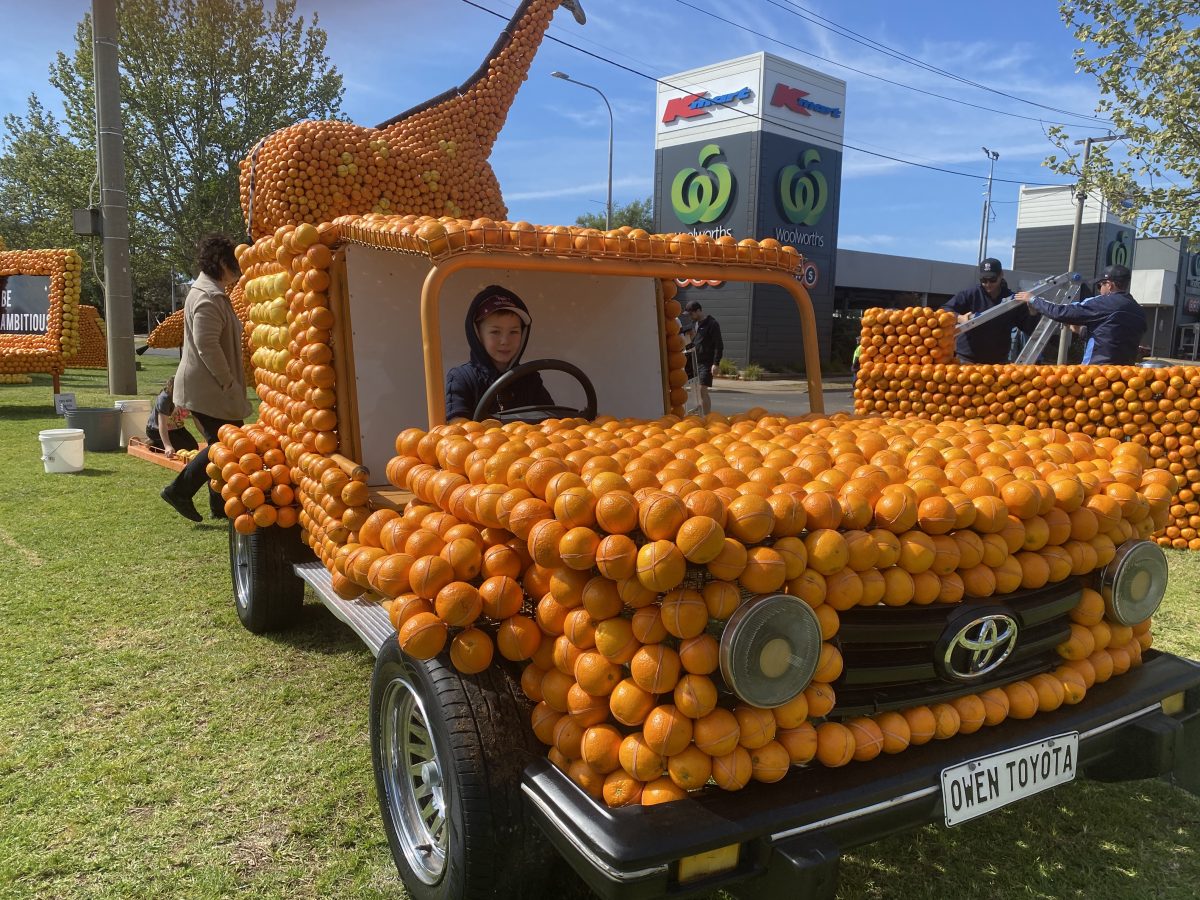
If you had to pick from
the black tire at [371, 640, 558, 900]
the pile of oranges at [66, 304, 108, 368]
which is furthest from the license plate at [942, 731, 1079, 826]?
the pile of oranges at [66, 304, 108, 368]

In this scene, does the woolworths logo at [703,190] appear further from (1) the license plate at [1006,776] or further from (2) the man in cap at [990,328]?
(1) the license plate at [1006,776]

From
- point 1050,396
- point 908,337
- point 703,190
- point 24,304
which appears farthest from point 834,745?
point 703,190

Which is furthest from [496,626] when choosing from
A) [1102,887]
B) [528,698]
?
[1102,887]

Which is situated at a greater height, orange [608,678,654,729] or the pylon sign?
the pylon sign

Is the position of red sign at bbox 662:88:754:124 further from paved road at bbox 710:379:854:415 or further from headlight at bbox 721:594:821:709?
headlight at bbox 721:594:821:709

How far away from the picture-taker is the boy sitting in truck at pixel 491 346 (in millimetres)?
3311

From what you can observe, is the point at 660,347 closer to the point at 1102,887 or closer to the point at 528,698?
the point at 528,698

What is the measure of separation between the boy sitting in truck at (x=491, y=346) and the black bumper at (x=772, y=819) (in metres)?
1.75

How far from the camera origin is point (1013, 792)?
199cm

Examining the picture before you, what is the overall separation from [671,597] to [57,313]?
1391 cm

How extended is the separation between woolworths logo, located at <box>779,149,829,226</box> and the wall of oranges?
1977 centimetres

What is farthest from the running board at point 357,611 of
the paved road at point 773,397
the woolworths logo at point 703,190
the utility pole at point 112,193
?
the woolworths logo at point 703,190

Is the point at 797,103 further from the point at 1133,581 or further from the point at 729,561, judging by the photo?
the point at 729,561

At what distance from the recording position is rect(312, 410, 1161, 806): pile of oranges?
1.67 meters
